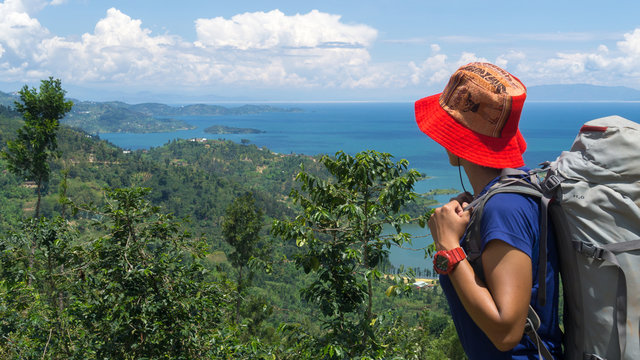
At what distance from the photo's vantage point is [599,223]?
3.26 feet

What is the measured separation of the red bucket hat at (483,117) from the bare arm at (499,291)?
A: 1.00 feet

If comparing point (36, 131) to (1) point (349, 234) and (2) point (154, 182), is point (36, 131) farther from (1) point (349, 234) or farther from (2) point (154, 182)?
(2) point (154, 182)

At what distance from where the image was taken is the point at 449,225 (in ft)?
3.90

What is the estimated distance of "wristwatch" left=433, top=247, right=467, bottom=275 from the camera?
1.12 m

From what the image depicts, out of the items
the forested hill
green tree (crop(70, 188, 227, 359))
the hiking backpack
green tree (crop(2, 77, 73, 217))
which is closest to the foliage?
green tree (crop(70, 188, 227, 359))

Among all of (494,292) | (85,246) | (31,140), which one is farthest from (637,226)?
(31,140)

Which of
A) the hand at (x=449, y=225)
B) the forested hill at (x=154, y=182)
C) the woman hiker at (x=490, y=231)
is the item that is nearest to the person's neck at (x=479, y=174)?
the woman hiker at (x=490, y=231)

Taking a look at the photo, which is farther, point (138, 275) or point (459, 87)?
point (138, 275)

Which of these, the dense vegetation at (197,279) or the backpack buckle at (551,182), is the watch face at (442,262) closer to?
the backpack buckle at (551,182)

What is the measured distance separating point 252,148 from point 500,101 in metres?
152

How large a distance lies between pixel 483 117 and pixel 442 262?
45cm

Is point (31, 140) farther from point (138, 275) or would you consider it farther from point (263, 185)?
point (263, 185)

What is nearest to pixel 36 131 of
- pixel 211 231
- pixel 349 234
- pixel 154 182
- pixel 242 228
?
pixel 242 228

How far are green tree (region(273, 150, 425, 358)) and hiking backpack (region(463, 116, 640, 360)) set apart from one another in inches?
71.9
